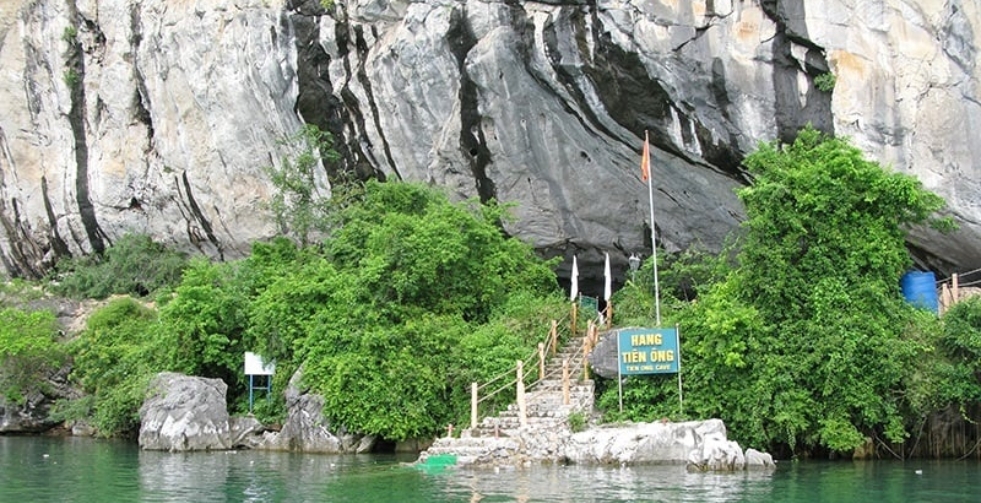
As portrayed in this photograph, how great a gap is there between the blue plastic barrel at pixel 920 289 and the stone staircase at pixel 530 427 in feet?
18.6

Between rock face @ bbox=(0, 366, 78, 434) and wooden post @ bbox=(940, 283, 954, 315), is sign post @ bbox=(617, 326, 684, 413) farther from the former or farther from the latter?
rock face @ bbox=(0, 366, 78, 434)

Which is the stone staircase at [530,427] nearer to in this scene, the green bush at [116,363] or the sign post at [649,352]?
Answer: the sign post at [649,352]

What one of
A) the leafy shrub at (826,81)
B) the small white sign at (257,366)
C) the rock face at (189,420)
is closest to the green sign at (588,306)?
the leafy shrub at (826,81)

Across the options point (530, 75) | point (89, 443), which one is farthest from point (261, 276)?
point (530, 75)

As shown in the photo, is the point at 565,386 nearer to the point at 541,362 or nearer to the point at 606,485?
the point at 541,362

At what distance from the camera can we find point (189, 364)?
2012 centimetres

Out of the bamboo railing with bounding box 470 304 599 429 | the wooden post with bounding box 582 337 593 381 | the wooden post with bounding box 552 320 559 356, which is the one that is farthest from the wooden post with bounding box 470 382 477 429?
the wooden post with bounding box 552 320 559 356

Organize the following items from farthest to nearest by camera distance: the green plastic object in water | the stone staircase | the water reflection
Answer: the stone staircase < the green plastic object in water < the water reflection

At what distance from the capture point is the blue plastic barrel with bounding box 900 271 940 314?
55.0 ft

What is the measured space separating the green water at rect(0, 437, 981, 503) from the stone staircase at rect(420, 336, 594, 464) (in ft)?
2.17

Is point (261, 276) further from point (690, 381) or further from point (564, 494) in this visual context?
point (564, 494)

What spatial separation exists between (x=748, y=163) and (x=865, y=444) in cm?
514

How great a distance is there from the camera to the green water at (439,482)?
1104cm

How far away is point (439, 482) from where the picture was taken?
12547 millimetres
